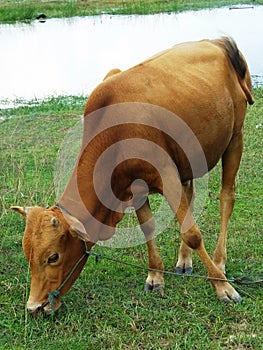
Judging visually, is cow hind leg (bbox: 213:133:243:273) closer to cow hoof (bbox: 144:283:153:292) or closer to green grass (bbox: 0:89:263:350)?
green grass (bbox: 0:89:263:350)

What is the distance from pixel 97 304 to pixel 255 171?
322cm

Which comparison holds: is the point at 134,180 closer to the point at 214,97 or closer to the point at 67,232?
the point at 67,232

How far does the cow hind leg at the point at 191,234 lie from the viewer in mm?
4238

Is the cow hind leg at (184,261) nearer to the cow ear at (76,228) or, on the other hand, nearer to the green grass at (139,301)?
the green grass at (139,301)

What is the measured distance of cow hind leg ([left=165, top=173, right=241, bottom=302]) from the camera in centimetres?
424

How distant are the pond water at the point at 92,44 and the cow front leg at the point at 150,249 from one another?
8427 mm

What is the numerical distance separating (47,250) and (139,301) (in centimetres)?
82

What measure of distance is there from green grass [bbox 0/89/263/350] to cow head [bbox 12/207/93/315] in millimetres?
198

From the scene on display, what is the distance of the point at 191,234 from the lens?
4324 mm

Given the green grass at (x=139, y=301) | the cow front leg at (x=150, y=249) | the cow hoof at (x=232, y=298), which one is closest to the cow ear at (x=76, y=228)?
the green grass at (x=139, y=301)

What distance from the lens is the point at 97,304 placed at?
434 centimetres

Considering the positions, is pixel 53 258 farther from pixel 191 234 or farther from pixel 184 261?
pixel 184 261

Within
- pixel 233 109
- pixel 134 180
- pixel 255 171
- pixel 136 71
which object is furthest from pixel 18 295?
pixel 255 171

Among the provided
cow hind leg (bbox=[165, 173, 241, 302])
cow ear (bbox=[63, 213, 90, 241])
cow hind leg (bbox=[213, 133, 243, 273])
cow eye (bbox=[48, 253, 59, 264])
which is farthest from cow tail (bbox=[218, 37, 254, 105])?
cow eye (bbox=[48, 253, 59, 264])
